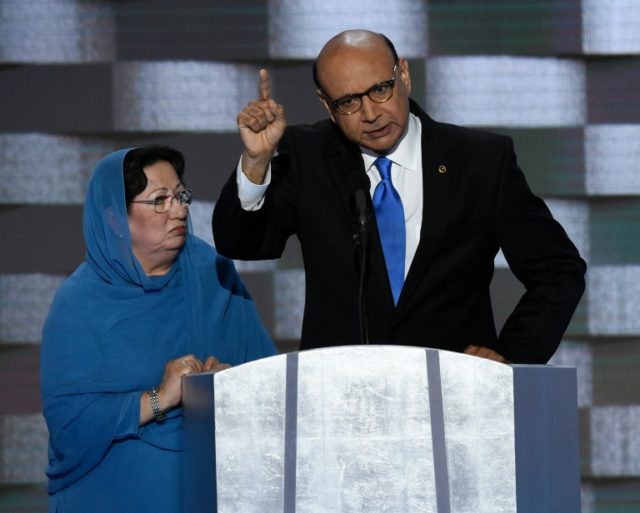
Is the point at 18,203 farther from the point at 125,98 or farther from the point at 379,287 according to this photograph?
the point at 379,287

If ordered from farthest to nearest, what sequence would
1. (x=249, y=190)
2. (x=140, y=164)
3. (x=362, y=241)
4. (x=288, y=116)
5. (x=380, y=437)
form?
(x=288, y=116) < (x=140, y=164) < (x=249, y=190) < (x=362, y=241) < (x=380, y=437)

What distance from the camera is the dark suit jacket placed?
2.20 m

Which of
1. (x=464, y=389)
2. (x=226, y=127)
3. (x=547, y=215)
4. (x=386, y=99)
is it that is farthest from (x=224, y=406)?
(x=226, y=127)

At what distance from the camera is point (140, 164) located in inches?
105

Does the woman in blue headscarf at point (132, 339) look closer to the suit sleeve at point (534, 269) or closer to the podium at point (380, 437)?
the suit sleeve at point (534, 269)

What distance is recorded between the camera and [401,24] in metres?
3.56

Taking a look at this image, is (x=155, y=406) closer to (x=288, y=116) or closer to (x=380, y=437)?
(x=380, y=437)

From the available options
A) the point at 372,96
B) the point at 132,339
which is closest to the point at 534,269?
the point at 372,96

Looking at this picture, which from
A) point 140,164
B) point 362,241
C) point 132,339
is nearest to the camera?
point 362,241

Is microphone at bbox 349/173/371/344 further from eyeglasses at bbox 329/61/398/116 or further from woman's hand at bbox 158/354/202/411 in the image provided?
woman's hand at bbox 158/354/202/411

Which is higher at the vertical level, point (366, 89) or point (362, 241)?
point (366, 89)

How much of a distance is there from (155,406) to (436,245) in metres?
0.69

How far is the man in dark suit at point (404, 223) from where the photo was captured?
7.13 ft

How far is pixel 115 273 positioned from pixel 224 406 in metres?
1.13
